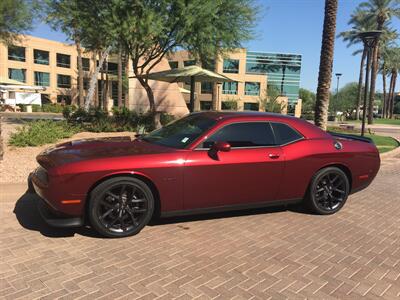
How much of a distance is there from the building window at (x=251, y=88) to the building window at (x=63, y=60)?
98.8ft

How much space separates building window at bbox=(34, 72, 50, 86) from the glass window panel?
1753 millimetres

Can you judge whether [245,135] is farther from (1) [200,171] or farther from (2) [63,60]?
→ (2) [63,60]

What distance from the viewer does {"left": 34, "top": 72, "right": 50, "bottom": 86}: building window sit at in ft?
199

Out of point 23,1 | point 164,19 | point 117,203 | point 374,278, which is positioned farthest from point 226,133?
point 23,1

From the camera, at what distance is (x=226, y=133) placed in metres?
5.20

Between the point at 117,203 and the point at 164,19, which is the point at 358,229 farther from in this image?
the point at 164,19

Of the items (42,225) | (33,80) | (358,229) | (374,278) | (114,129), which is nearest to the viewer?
(374,278)

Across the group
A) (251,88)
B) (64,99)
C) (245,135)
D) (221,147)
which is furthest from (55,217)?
(251,88)

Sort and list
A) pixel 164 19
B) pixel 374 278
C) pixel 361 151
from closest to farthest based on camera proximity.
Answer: pixel 374 278 < pixel 361 151 < pixel 164 19

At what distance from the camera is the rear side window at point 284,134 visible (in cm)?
555

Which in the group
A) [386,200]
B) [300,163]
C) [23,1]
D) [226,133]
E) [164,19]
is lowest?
[386,200]

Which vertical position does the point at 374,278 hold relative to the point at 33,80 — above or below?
below

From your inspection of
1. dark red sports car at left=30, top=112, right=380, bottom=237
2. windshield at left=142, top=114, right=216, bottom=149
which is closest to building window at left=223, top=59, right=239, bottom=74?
dark red sports car at left=30, top=112, right=380, bottom=237

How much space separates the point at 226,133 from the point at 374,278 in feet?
7.98
